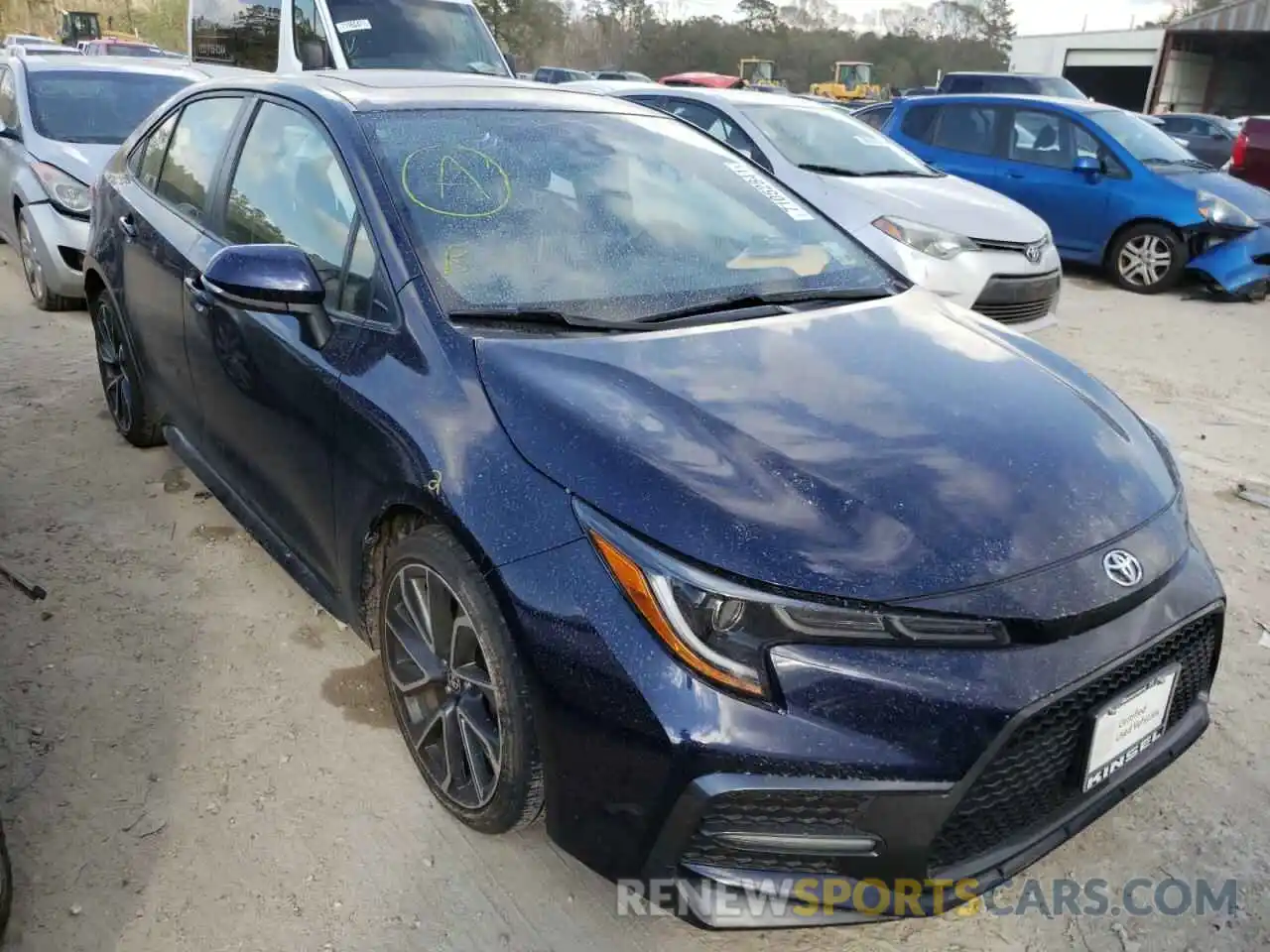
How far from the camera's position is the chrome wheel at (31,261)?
625cm

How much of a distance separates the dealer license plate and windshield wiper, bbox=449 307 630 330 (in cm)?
131

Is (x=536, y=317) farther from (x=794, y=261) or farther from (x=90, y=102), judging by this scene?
(x=90, y=102)

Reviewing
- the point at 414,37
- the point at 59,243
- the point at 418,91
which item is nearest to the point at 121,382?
the point at 418,91

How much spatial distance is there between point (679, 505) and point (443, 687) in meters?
0.84

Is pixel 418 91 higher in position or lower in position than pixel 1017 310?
higher

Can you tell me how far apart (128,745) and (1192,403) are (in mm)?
5477

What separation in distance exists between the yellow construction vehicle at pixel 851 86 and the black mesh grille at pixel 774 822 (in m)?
35.7

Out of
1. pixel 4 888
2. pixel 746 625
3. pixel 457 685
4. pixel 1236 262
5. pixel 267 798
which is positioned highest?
pixel 746 625

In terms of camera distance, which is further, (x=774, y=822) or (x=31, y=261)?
(x=31, y=261)

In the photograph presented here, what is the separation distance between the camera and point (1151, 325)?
24.2ft

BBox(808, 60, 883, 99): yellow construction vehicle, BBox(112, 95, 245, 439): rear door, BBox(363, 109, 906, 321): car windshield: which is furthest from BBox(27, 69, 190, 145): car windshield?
BBox(808, 60, 883, 99): yellow construction vehicle

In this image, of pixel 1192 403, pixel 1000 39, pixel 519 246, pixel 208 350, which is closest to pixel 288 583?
pixel 208 350

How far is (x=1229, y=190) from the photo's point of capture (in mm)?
8492

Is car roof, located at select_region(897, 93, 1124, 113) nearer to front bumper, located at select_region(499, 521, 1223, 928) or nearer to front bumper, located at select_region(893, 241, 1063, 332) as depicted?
front bumper, located at select_region(893, 241, 1063, 332)
